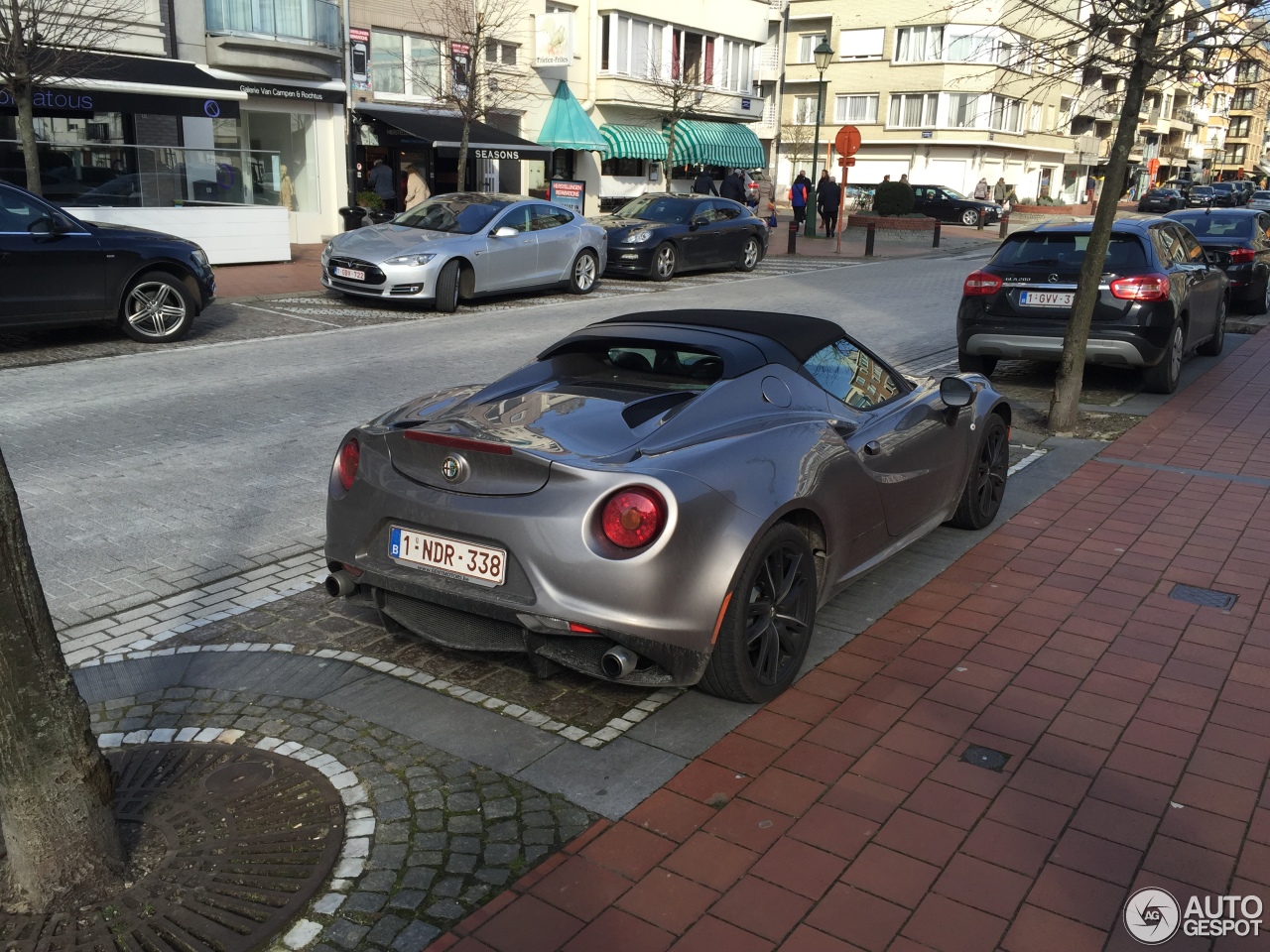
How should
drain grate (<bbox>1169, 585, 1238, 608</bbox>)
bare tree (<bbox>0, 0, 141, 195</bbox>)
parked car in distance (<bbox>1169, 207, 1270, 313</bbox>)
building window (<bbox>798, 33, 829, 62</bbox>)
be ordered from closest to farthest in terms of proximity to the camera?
drain grate (<bbox>1169, 585, 1238, 608</bbox>)
bare tree (<bbox>0, 0, 141, 195</bbox>)
parked car in distance (<bbox>1169, 207, 1270, 313</bbox>)
building window (<bbox>798, 33, 829, 62</bbox>)

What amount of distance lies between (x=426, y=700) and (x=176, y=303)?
9672mm

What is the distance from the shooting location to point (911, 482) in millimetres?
5418

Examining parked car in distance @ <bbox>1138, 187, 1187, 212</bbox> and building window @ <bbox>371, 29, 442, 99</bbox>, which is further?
parked car in distance @ <bbox>1138, 187, 1187, 212</bbox>

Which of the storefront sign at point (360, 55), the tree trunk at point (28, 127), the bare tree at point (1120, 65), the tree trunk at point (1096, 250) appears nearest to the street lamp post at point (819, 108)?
the storefront sign at point (360, 55)

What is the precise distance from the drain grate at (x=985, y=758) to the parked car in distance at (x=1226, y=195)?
51.8m

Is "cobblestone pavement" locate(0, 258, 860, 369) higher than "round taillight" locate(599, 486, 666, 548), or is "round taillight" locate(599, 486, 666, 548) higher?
"round taillight" locate(599, 486, 666, 548)

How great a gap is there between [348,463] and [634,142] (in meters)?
35.2

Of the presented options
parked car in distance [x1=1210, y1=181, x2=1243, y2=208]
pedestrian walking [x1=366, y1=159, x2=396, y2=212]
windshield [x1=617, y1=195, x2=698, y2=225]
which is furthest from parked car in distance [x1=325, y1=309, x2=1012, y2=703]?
parked car in distance [x1=1210, y1=181, x2=1243, y2=208]

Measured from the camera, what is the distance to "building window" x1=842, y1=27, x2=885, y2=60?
60.2 meters

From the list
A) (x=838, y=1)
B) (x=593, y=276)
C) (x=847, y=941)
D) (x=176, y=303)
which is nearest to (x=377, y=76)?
(x=593, y=276)

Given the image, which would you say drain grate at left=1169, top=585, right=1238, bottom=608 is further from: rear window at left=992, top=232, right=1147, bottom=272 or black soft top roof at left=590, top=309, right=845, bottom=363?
rear window at left=992, top=232, right=1147, bottom=272

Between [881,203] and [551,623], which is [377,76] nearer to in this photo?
[881,203]

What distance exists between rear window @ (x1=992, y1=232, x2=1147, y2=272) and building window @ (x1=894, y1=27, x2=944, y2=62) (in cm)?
5116

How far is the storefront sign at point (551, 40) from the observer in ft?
107
